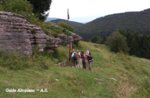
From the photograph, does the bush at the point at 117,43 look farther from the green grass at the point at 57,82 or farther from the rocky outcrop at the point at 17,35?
the green grass at the point at 57,82

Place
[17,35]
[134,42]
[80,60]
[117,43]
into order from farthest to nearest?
[134,42]
[117,43]
[80,60]
[17,35]

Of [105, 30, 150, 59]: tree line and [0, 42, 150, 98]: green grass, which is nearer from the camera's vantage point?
[0, 42, 150, 98]: green grass

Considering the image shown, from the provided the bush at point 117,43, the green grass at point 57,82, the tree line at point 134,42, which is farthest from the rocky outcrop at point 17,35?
the tree line at point 134,42

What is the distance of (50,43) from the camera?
112 ft

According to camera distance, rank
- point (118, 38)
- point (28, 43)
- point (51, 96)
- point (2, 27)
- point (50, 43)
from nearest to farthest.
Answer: point (51, 96) → point (2, 27) → point (28, 43) → point (50, 43) → point (118, 38)

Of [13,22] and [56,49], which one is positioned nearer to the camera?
[13,22]

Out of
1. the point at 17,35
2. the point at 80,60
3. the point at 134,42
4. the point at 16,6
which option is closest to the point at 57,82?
the point at 17,35

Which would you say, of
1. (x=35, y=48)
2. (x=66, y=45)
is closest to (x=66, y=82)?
(x=35, y=48)

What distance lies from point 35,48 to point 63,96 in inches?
418

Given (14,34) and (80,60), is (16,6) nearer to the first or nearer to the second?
(80,60)

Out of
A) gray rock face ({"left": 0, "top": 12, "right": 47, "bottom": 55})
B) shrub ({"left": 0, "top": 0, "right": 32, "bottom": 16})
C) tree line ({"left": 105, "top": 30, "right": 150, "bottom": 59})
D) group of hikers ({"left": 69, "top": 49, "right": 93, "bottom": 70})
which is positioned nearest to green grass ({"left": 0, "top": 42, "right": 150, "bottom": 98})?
gray rock face ({"left": 0, "top": 12, "right": 47, "bottom": 55})

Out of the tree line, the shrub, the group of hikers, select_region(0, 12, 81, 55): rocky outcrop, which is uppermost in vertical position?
the shrub

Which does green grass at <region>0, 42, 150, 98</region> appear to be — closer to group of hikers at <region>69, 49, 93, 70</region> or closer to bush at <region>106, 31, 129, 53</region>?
group of hikers at <region>69, 49, 93, 70</region>

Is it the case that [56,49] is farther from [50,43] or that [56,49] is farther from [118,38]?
[118,38]
